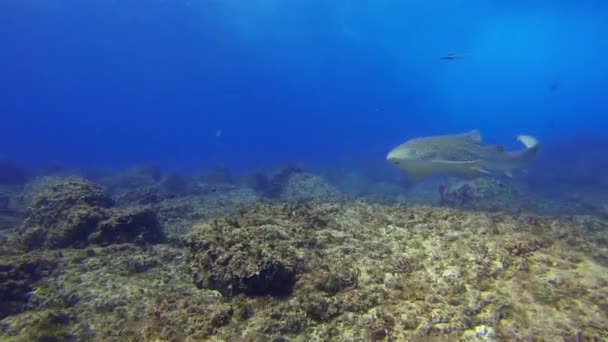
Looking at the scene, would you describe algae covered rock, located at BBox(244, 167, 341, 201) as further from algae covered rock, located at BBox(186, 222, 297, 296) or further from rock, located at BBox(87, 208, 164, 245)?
algae covered rock, located at BBox(186, 222, 297, 296)

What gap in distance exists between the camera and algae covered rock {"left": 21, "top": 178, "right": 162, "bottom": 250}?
6402 millimetres

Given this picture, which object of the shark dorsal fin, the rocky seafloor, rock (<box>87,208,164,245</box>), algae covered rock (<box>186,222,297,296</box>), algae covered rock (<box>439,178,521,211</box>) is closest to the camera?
the rocky seafloor

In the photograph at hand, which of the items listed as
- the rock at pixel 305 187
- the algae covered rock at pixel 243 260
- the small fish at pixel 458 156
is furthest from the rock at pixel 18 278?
the rock at pixel 305 187

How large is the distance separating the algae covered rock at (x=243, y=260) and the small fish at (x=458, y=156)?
3630 millimetres

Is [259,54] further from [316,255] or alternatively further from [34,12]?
[316,255]

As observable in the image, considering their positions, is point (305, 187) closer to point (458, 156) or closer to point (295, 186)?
point (295, 186)

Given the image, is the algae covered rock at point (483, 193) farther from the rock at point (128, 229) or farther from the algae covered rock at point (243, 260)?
the algae covered rock at point (243, 260)

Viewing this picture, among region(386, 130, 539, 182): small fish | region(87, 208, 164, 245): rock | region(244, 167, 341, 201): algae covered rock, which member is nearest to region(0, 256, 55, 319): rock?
region(87, 208, 164, 245): rock

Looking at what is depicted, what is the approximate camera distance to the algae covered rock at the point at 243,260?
335 cm

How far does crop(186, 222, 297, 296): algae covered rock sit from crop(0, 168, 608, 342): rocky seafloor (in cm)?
1

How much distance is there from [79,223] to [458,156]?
7.80m

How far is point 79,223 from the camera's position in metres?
6.53

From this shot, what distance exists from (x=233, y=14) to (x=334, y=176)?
57.9 metres

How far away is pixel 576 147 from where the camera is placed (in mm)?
31875
